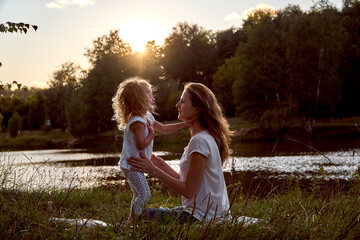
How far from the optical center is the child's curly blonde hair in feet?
13.2

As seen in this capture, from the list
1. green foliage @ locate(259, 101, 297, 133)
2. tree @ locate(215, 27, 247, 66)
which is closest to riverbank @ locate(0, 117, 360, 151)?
green foliage @ locate(259, 101, 297, 133)

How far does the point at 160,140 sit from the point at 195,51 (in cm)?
1910

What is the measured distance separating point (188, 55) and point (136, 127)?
42.7 m

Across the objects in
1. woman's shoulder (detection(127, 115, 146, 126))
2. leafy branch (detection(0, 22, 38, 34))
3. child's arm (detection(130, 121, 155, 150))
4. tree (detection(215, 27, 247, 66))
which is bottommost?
child's arm (detection(130, 121, 155, 150))

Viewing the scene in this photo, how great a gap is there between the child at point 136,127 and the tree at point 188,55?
41312mm

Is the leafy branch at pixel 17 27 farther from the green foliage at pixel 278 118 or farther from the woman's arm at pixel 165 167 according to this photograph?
the green foliage at pixel 278 118

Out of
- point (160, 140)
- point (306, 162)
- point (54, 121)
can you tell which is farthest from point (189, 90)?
point (54, 121)

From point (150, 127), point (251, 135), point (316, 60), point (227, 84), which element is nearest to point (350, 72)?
point (316, 60)

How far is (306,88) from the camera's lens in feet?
101

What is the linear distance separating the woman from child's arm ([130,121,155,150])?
2.62 feet

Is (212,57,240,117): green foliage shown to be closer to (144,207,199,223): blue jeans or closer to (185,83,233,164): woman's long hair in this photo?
(185,83,233,164): woman's long hair

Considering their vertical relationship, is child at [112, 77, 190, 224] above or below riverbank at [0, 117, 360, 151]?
above

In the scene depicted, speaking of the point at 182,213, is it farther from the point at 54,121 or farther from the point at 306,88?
the point at 54,121

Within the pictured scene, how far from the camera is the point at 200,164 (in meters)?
A: 2.86
